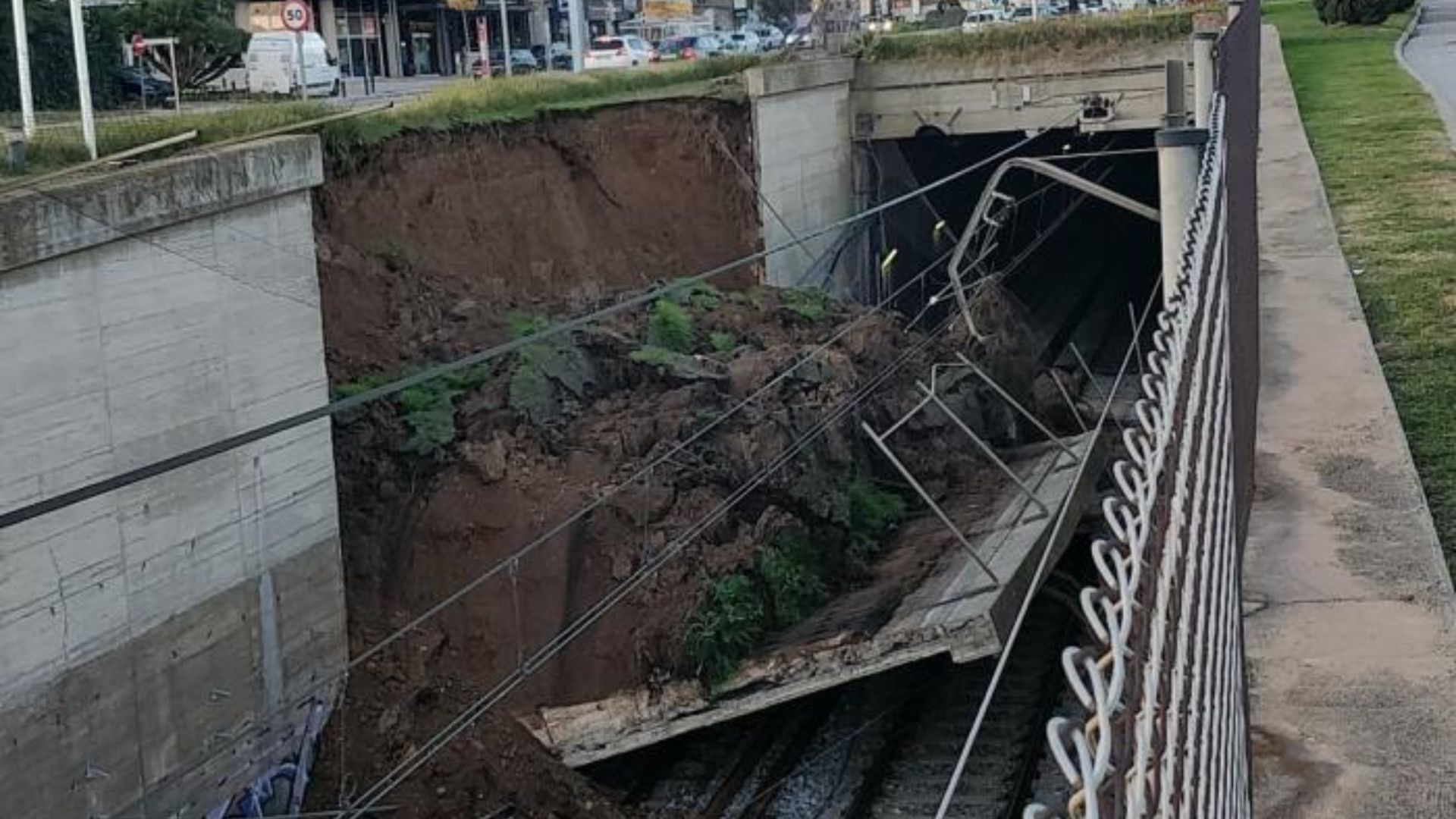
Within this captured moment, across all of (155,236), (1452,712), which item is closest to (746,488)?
(155,236)

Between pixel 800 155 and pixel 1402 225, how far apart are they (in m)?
9.14

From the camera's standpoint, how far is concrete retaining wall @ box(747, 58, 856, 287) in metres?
25.6

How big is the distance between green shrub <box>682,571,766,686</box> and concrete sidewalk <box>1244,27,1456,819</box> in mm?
4360

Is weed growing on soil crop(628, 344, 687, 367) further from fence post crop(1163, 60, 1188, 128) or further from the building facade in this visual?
the building facade

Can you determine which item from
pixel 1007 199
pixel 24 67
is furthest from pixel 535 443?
pixel 1007 199

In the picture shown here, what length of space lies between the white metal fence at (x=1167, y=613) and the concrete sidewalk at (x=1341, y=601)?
7.23 ft

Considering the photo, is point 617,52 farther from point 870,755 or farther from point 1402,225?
point 870,755

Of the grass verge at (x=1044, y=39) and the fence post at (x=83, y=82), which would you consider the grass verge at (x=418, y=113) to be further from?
the grass verge at (x=1044, y=39)

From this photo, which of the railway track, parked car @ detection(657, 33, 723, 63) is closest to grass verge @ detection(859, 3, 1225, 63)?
the railway track

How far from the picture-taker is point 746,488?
49.6 feet

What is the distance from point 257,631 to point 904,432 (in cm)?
831

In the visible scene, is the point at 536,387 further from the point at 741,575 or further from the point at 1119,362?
the point at 1119,362

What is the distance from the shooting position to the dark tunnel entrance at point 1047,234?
2955 cm

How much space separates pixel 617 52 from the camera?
4669 centimetres
